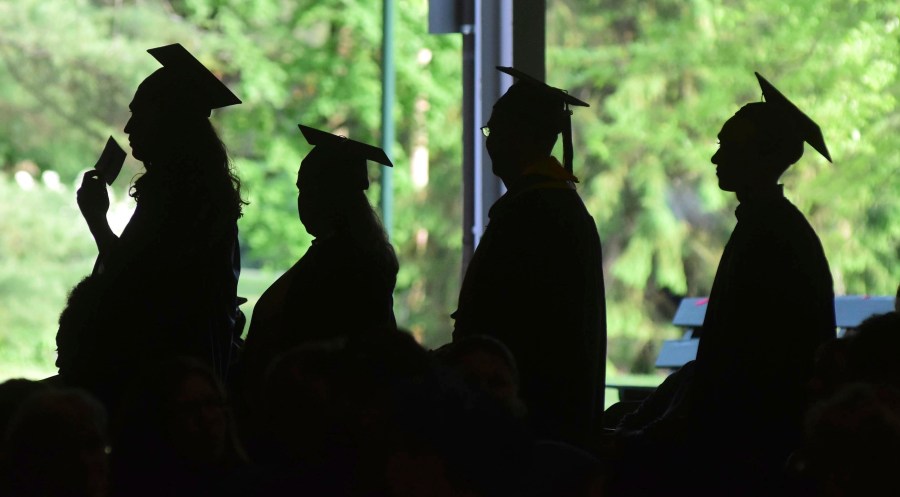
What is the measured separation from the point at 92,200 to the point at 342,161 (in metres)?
0.64

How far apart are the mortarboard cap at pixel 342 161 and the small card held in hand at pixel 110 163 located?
1.73ft


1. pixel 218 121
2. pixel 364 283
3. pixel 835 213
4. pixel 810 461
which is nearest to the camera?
pixel 810 461

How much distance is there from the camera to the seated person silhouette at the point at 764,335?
3098mm

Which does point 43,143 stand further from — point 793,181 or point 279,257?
point 793,181

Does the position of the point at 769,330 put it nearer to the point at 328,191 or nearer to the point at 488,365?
the point at 488,365

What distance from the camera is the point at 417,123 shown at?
42.0ft

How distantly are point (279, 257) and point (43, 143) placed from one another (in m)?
2.76

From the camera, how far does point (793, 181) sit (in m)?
11.9

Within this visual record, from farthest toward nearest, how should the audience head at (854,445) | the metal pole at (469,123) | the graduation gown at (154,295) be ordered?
1. the metal pole at (469,123)
2. the graduation gown at (154,295)
3. the audience head at (854,445)

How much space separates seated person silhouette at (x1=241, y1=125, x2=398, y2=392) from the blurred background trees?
873cm

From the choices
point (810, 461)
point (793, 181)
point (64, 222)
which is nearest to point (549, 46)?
point (793, 181)

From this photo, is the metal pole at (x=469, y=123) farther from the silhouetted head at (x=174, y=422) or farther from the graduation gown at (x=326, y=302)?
the silhouetted head at (x=174, y=422)

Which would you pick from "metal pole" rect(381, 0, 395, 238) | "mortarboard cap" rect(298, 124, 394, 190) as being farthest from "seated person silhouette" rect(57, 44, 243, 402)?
"metal pole" rect(381, 0, 395, 238)

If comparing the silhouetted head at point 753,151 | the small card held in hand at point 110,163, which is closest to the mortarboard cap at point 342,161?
the small card held in hand at point 110,163
